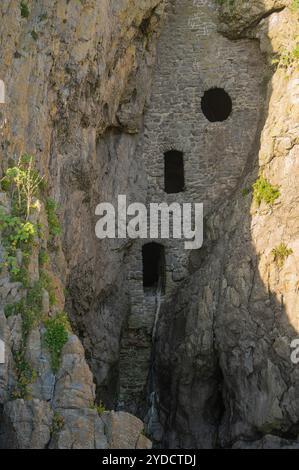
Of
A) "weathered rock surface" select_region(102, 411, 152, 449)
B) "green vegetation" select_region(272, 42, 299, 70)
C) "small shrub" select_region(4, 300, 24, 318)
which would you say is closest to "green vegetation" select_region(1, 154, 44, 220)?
"small shrub" select_region(4, 300, 24, 318)

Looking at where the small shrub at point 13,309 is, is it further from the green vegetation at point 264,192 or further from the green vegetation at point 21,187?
the green vegetation at point 264,192

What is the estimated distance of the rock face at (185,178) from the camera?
1514 centimetres

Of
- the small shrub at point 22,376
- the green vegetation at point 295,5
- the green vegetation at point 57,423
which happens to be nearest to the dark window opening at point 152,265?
the green vegetation at point 295,5

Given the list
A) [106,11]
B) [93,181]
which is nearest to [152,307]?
[93,181]

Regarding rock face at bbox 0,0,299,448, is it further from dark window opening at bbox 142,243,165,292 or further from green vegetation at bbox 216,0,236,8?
dark window opening at bbox 142,243,165,292

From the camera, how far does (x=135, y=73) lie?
18766 millimetres

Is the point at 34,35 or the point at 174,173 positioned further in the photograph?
the point at 174,173

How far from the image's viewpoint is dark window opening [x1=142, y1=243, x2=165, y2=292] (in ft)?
65.5

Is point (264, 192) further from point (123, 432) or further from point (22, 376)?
point (22, 376)

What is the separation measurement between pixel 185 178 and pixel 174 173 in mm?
1231

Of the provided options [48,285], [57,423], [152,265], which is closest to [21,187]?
[48,285]

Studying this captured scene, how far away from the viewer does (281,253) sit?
1644 centimetres

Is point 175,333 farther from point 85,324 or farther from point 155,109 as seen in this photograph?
point 155,109

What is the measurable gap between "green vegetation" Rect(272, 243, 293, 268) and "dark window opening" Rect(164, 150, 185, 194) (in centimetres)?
485
